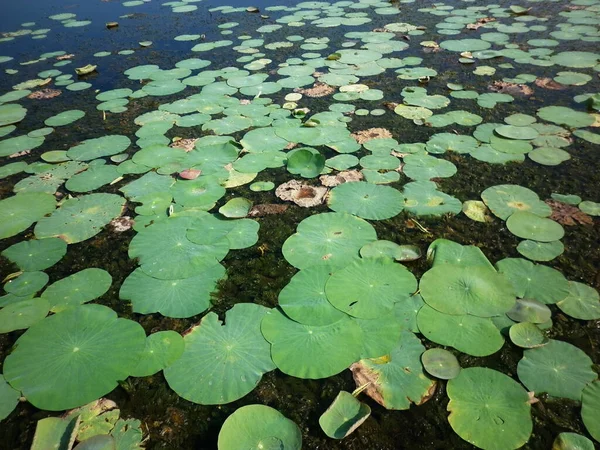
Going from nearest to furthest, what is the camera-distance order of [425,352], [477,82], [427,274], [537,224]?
1. [425,352]
2. [427,274]
3. [537,224]
4. [477,82]

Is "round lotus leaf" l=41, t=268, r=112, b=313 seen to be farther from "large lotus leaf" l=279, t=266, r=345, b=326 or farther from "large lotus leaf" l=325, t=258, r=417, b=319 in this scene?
"large lotus leaf" l=325, t=258, r=417, b=319

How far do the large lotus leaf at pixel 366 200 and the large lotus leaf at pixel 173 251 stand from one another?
0.86 m

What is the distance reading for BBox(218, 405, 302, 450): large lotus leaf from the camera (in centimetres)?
147

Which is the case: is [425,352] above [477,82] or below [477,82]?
below

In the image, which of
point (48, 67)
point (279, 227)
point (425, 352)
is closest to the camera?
point (425, 352)

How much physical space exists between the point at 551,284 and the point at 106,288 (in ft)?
8.05

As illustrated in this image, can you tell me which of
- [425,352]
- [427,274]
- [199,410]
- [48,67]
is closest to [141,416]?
[199,410]

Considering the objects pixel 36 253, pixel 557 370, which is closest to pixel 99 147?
pixel 36 253

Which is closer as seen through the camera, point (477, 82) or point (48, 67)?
point (477, 82)

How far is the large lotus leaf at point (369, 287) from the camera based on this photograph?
193cm

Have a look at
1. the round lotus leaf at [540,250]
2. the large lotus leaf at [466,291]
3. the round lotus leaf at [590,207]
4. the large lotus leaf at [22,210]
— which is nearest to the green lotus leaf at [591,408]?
the large lotus leaf at [466,291]

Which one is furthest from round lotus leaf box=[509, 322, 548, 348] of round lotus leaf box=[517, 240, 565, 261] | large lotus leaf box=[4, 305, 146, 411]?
large lotus leaf box=[4, 305, 146, 411]

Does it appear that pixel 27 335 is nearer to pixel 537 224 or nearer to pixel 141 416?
pixel 141 416

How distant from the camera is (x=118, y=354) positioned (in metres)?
1.81
